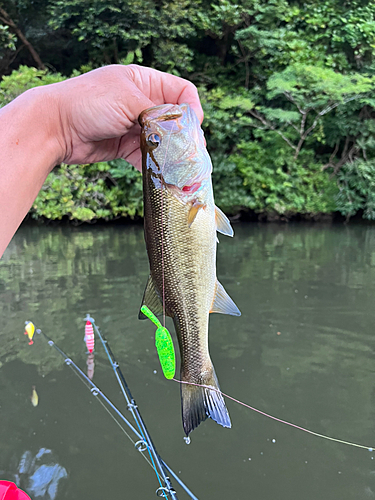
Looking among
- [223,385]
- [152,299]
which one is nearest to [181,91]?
[152,299]

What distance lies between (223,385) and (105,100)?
10.6 feet

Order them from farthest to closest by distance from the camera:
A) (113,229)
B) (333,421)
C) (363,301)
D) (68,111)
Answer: (113,229) → (363,301) → (333,421) → (68,111)

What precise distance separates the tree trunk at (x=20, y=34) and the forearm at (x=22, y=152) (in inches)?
623

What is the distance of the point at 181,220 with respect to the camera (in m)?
1.45

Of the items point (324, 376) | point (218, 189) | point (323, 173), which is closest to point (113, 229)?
point (218, 189)

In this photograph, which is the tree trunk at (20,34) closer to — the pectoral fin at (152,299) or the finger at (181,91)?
the finger at (181,91)

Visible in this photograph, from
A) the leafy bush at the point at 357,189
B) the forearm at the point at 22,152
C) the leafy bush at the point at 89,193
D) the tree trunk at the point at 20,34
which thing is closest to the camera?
the forearm at the point at 22,152

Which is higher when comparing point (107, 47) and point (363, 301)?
point (107, 47)

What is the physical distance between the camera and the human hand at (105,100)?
143 centimetres

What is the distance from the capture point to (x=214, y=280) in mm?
1562

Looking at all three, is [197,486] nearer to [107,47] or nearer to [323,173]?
[323,173]

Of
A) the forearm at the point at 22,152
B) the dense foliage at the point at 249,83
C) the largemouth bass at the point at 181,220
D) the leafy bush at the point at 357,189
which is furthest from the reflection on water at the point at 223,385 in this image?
the dense foliage at the point at 249,83

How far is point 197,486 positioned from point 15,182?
248cm

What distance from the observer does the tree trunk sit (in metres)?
15.0
